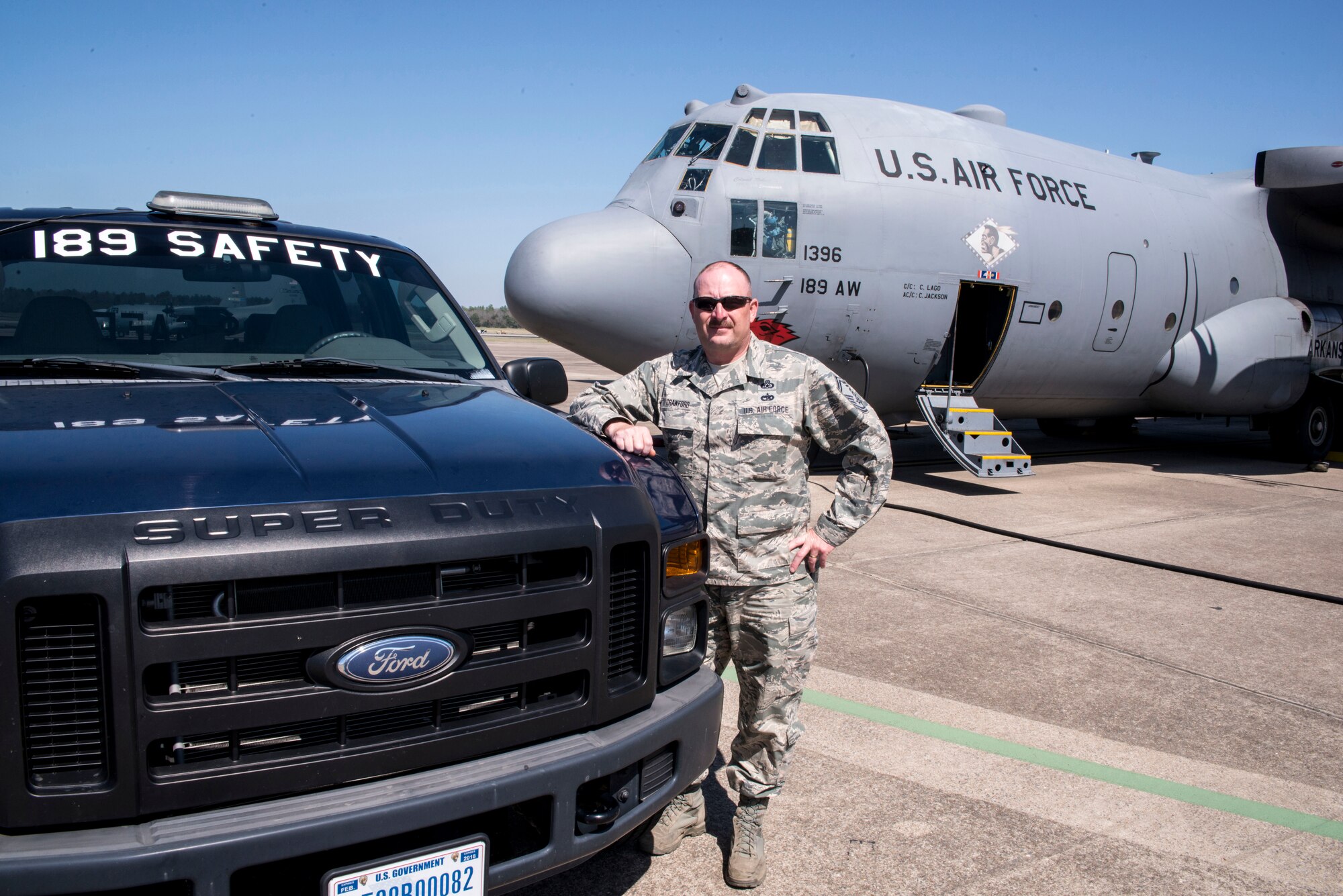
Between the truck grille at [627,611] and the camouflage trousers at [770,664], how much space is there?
593 mm

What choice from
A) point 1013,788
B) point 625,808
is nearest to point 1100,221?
point 1013,788

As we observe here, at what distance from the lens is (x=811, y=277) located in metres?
9.50

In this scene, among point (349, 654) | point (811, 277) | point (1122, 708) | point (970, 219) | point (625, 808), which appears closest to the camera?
point (349, 654)

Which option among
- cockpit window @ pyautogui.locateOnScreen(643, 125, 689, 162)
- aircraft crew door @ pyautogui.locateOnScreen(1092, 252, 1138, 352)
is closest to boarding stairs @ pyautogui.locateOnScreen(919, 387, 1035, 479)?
aircraft crew door @ pyautogui.locateOnScreen(1092, 252, 1138, 352)

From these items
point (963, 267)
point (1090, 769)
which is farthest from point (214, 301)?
point (963, 267)

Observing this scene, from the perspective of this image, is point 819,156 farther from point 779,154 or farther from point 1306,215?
point 1306,215

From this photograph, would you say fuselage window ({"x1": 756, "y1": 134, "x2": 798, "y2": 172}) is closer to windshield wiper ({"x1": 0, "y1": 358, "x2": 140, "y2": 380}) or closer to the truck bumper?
windshield wiper ({"x1": 0, "y1": 358, "x2": 140, "y2": 380})

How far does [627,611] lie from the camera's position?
101 inches

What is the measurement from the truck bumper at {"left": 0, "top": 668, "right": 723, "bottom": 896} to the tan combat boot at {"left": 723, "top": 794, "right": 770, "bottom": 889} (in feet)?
1.69

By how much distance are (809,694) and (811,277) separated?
5705 mm

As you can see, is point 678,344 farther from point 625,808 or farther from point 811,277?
point 625,808

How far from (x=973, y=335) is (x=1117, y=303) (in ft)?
5.74

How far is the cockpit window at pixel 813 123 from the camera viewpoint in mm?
9828

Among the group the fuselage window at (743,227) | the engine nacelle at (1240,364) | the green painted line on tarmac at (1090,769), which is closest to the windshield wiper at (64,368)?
the green painted line on tarmac at (1090,769)
